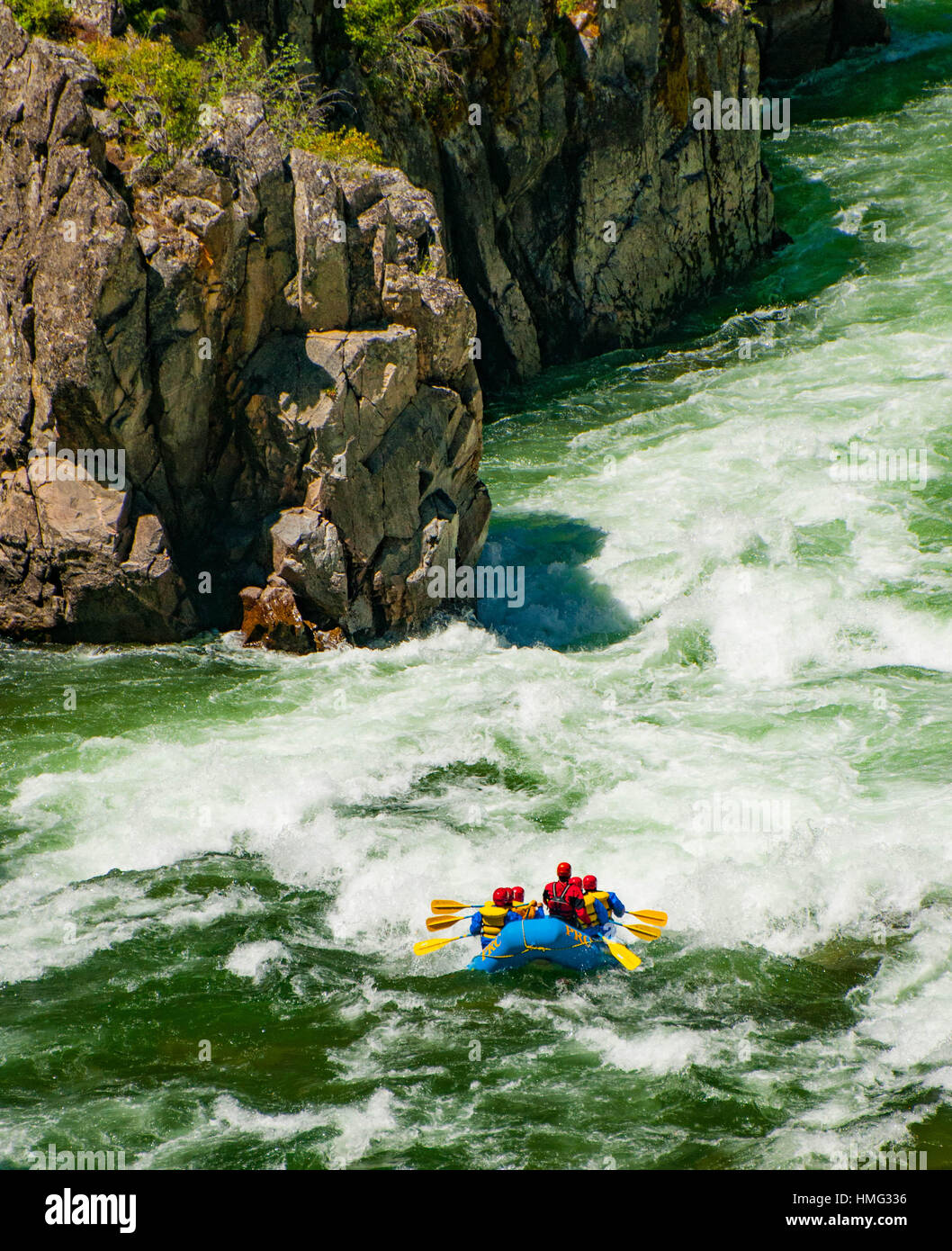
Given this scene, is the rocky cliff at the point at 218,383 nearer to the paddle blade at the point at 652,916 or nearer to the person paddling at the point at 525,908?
the person paddling at the point at 525,908

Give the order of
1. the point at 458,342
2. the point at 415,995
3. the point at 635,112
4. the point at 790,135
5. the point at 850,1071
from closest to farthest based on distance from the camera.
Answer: the point at 850,1071, the point at 415,995, the point at 458,342, the point at 635,112, the point at 790,135

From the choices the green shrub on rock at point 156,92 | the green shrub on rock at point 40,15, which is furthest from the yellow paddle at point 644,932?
the green shrub on rock at point 40,15

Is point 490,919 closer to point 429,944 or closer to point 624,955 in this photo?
point 429,944

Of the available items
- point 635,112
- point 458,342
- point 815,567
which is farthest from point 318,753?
point 635,112

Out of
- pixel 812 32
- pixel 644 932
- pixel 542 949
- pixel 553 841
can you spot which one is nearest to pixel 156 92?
pixel 553 841

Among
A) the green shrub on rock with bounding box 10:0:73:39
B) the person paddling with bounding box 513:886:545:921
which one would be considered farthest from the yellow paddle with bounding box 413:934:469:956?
the green shrub on rock with bounding box 10:0:73:39
